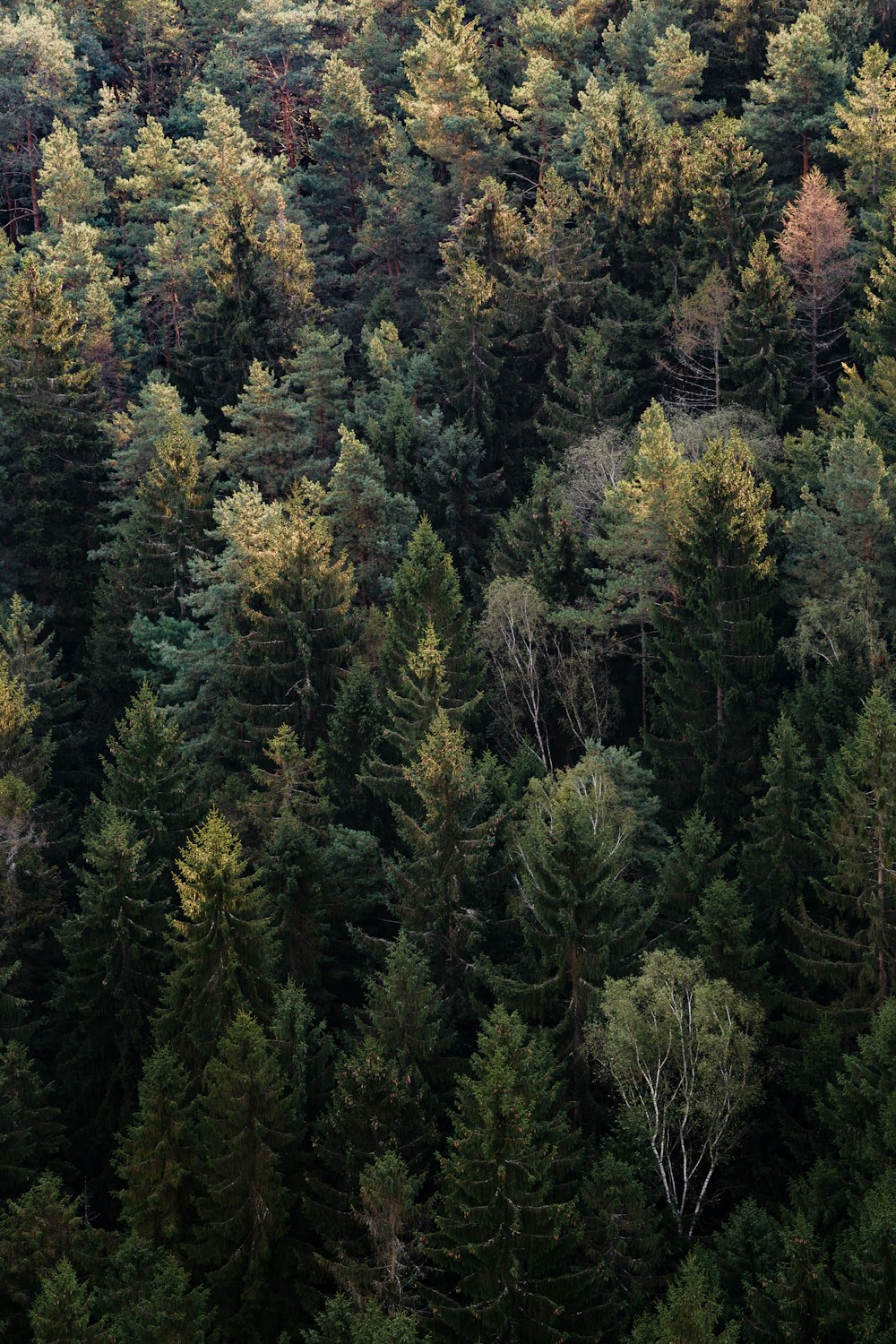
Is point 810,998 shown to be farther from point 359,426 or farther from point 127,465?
point 127,465

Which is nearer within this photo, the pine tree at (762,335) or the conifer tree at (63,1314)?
the conifer tree at (63,1314)

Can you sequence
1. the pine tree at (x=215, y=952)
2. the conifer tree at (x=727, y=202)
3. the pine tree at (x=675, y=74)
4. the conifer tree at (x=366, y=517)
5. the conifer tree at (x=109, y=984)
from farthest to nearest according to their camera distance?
the pine tree at (x=675, y=74), the conifer tree at (x=727, y=202), the conifer tree at (x=366, y=517), the conifer tree at (x=109, y=984), the pine tree at (x=215, y=952)

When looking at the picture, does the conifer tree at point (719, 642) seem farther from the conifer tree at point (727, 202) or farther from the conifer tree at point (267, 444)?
the conifer tree at point (727, 202)

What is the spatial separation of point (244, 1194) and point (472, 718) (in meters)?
17.1

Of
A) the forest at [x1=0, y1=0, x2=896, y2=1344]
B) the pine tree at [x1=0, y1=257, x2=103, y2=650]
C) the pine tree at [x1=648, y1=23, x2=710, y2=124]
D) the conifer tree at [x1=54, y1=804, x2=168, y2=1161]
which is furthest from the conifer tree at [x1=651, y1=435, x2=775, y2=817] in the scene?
the pine tree at [x1=648, y1=23, x2=710, y2=124]

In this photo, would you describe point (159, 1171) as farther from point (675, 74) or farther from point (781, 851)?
point (675, 74)

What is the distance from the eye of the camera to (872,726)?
37.6 metres

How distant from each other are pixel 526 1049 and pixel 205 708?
2251cm

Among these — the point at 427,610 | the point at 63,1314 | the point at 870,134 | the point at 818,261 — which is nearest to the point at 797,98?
the point at 870,134

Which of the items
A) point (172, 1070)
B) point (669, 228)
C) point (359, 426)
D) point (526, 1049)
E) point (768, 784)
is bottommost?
point (172, 1070)

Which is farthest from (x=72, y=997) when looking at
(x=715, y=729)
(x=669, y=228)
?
(x=669, y=228)

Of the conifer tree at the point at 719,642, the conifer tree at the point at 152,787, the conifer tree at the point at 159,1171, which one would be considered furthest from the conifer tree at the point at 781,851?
the conifer tree at the point at 152,787

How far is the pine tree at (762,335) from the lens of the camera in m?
57.1

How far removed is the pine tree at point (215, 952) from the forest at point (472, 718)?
164 mm
